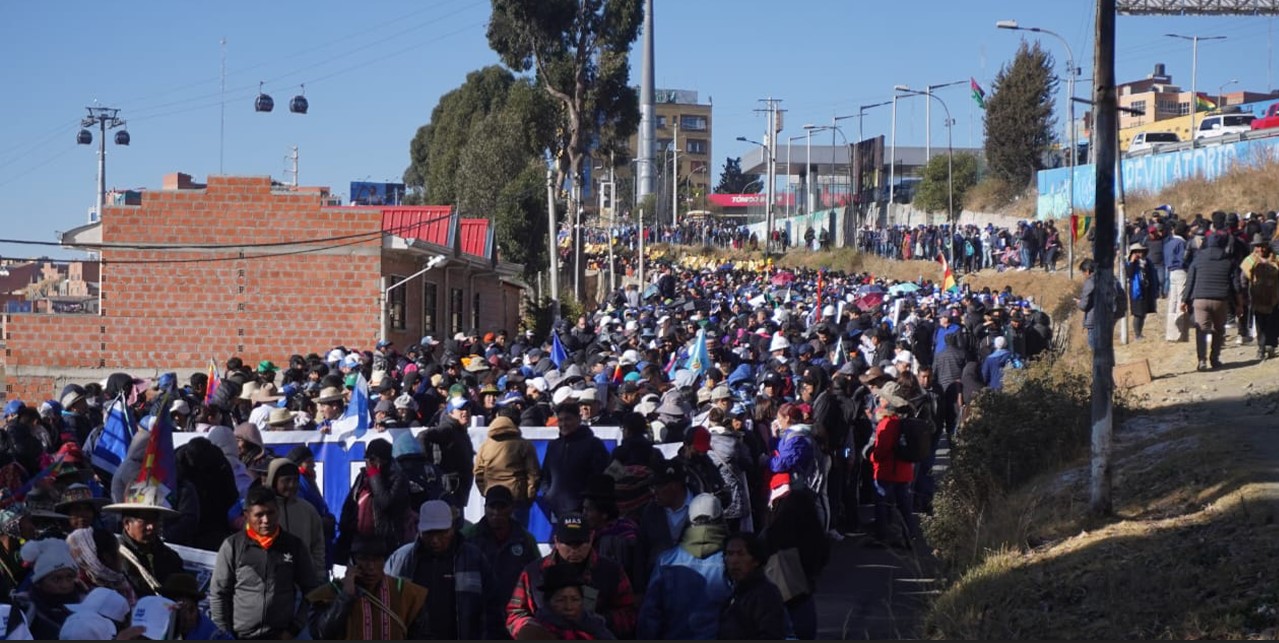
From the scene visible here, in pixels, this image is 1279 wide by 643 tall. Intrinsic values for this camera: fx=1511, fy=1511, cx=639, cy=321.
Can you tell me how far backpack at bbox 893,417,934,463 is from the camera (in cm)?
1391

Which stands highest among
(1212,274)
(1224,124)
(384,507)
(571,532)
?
(1224,124)

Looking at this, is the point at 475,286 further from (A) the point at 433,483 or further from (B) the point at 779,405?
(A) the point at 433,483

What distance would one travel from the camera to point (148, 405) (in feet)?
50.6

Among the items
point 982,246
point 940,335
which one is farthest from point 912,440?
point 982,246

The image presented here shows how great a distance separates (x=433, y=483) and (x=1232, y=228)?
1549 cm

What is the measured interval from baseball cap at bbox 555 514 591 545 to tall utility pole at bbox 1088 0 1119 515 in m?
5.47

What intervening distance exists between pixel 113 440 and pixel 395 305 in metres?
18.5

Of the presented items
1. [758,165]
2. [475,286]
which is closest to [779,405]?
[475,286]

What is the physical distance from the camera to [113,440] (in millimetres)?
12453

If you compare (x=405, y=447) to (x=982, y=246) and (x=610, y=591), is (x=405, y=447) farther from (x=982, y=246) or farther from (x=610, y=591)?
(x=982, y=246)

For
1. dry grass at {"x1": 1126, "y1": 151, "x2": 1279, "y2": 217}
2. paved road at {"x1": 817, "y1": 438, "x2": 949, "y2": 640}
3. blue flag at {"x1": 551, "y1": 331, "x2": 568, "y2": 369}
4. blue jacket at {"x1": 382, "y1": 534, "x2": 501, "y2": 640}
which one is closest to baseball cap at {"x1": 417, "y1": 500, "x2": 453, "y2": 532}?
blue jacket at {"x1": 382, "y1": 534, "x2": 501, "y2": 640}

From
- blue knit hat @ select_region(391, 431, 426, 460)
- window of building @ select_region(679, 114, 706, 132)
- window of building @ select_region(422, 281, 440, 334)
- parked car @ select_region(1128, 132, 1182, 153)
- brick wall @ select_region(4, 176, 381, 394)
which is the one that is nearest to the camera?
blue knit hat @ select_region(391, 431, 426, 460)

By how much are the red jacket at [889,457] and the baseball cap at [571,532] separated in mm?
7075

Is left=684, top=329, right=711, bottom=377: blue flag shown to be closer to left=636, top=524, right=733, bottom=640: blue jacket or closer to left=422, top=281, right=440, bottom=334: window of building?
left=636, top=524, right=733, bottom=640: blue jacket
